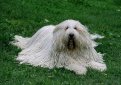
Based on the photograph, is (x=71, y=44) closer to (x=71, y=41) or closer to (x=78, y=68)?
(x=71, y=41)

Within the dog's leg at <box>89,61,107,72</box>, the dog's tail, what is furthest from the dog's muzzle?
the dog's tail

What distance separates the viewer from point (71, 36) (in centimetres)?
1124

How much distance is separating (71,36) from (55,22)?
22.6 ft

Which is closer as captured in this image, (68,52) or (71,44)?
(71,44)

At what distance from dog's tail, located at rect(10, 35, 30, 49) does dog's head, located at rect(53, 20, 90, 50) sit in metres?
2.13

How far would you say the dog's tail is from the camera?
13544mm

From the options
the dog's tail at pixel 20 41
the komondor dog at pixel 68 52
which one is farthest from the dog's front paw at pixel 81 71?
the dog's tail at pixel 20 41

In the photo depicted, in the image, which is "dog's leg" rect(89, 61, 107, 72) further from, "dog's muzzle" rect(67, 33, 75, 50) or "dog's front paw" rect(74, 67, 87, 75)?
"dog's muzzle" rect(67, 33, 75, 50)

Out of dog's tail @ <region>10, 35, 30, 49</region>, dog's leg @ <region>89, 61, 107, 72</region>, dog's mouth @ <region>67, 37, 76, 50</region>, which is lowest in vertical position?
dog's leg @ <region>89, 61, 107, 72</region>

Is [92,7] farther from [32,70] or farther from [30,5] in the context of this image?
[32,70]

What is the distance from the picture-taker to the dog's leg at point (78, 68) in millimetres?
11203

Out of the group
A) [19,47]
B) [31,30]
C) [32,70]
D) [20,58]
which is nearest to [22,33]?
[31,30]

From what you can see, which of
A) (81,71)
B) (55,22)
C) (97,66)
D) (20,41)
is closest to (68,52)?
(81,71)

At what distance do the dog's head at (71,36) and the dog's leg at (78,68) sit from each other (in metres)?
0.40
